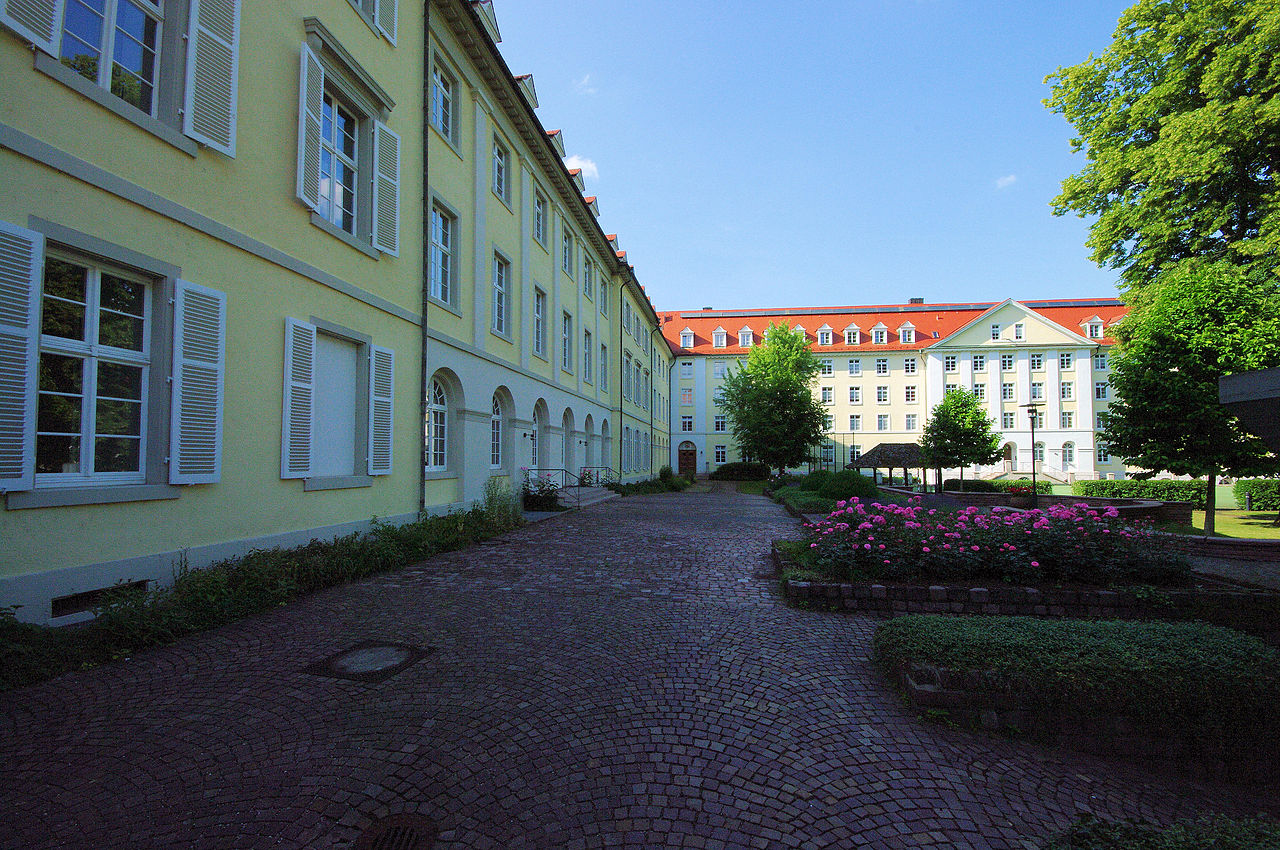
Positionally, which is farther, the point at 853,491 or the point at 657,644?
the point at 853,491

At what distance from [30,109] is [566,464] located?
53.3ft

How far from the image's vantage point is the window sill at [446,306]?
11.3 m

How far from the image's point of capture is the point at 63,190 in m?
4.91

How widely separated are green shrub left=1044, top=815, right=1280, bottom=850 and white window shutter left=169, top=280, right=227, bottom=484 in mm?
7442

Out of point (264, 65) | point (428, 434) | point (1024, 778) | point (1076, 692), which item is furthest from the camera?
point (428, 434)

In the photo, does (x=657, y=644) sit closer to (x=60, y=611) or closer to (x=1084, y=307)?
(x=60, y=611)

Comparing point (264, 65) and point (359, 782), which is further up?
point (264, 65)

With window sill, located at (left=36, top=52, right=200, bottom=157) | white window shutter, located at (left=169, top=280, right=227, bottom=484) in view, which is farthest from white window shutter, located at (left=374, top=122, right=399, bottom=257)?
white window shutter, located at (left=169, top=280, right=227, bottom=484)

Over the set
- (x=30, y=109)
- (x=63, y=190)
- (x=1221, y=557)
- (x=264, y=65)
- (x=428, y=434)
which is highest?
(x=264, y=65)

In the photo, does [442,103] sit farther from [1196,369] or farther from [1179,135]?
[1179,135]

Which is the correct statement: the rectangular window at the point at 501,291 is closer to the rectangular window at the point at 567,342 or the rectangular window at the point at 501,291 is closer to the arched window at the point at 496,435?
the arched window at the point at 496,435

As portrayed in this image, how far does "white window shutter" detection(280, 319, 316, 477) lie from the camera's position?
7375 mm

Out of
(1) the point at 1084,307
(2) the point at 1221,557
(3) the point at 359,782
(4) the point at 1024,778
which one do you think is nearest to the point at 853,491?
(2) the point at 1221,557

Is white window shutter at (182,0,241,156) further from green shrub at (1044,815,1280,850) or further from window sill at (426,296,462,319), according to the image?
green shrub at (1044,815,1280,850)
